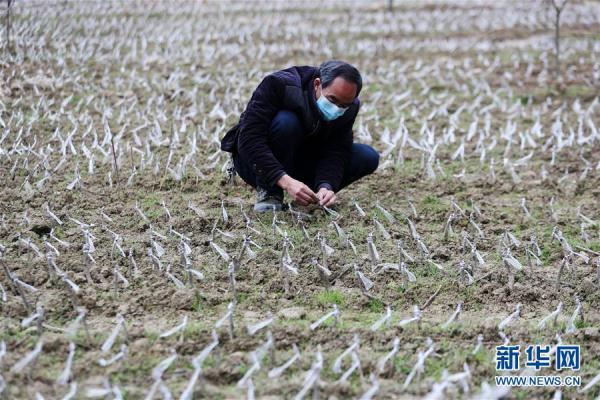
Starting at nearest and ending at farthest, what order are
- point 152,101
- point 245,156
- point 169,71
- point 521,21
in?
point 245,156
point 152,101
point 169,71
point 521,21

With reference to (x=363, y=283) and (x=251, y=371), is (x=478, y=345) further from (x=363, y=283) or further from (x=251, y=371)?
(x=251, y=371)

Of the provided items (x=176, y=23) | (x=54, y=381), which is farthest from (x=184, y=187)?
(x=176, y=23)

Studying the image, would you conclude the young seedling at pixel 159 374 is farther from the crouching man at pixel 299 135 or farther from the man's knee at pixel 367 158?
the man's knee at pixel 367 158

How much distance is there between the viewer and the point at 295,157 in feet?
15.4

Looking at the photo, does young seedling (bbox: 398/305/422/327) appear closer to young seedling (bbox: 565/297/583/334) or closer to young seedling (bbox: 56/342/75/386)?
young seedling (bbox: 565/297/583/334)

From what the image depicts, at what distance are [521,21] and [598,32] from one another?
121 cm

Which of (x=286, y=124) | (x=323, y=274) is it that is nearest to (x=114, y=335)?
(x=323, y=274)

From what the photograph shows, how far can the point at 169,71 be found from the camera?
8.09 meters

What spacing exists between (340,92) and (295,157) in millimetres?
712

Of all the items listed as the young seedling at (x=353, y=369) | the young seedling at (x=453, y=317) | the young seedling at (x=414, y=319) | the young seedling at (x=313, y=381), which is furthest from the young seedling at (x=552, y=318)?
the young seedling at (x=313, y=381)

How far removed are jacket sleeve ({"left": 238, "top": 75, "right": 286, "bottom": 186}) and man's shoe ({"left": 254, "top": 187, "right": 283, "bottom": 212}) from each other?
0.22m

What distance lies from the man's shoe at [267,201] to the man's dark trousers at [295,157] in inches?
1.0

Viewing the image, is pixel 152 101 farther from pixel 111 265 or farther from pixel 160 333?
pixel 160 333

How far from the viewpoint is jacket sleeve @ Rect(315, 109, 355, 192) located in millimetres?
4508
